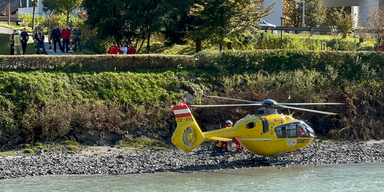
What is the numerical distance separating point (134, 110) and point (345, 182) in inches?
336

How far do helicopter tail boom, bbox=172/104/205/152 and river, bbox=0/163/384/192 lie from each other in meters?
0.90

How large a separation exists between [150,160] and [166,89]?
18.3 feet

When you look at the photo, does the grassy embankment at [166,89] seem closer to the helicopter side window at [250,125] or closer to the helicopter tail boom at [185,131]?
the helicopter tail boom at [185,131]

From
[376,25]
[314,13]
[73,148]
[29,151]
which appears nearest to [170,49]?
[376,25]

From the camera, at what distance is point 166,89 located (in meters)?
24.9

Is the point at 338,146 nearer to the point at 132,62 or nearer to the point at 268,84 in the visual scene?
the point at 268,84

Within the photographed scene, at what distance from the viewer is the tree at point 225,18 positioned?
3077 centimetres

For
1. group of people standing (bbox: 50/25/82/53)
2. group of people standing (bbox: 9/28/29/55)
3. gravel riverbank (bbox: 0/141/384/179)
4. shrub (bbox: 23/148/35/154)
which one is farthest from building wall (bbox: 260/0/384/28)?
shrub (bbox: 23/148/35/154)

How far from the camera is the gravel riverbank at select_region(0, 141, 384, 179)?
1864 centimetres

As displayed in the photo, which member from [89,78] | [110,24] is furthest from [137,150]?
[110,24]

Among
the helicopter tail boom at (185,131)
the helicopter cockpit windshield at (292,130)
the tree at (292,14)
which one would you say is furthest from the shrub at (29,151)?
the tree at (292,14)

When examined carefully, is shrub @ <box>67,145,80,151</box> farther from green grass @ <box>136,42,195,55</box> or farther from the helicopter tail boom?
green grass @ <box>136,42,195,55</box>

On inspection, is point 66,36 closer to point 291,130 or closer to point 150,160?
point 150,160

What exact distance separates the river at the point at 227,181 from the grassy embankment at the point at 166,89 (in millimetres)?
4132
